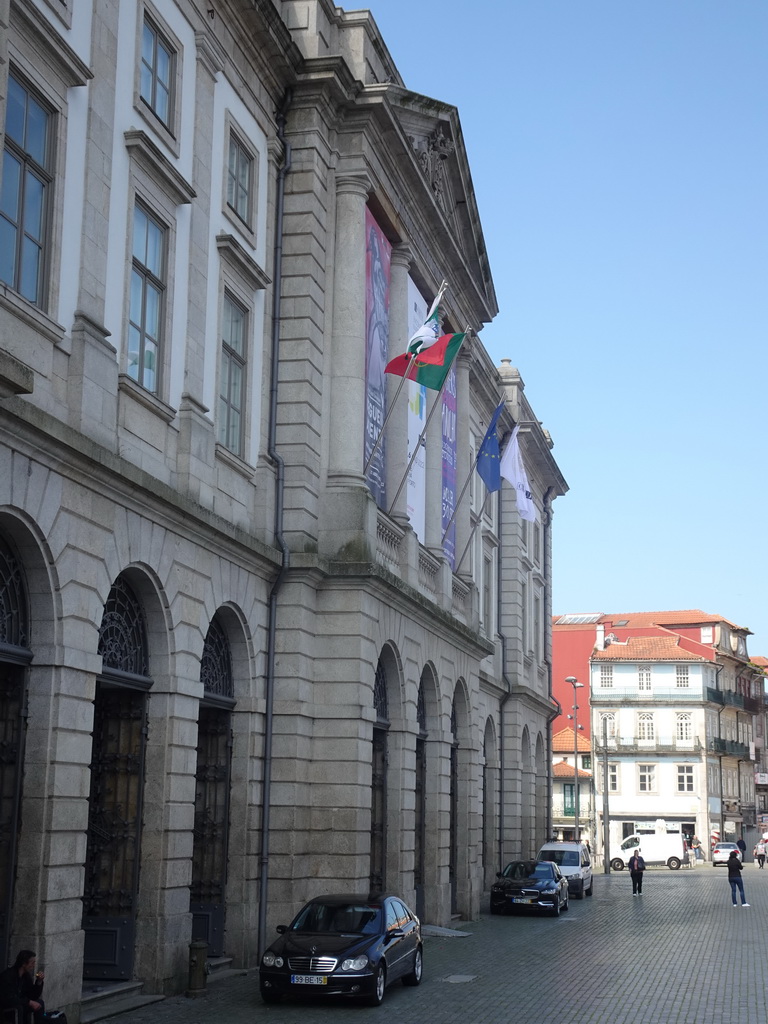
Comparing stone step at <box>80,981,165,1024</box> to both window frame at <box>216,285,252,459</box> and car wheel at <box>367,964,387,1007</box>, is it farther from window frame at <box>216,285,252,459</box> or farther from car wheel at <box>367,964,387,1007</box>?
window frame at <box>216,285,252,459</box>

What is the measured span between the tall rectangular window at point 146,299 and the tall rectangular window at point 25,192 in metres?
2.67

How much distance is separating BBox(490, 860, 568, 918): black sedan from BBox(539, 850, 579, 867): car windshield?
7.97 metres

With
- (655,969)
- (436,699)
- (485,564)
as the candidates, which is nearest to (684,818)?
(485,564)

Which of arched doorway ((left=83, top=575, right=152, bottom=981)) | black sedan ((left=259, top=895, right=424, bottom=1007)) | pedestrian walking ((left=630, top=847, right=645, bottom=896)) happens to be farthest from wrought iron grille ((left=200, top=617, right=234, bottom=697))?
pedestrian walking ((left=630, top=847, right=645, bottom=896))

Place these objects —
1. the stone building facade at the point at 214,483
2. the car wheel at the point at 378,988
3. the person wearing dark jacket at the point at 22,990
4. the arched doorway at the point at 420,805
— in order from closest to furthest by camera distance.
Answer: the person wearing dark jacket at the point at 22,990
the stone building facade at the point at 214,483
the car wheel at the point at 378,988
the arched doorway at the point at 420,805

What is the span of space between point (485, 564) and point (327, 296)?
20.8m

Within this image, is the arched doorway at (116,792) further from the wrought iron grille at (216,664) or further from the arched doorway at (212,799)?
the arched doorway at (212,799)

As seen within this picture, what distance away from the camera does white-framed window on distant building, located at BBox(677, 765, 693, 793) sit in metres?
93.6

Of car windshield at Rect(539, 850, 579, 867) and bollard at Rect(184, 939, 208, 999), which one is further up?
car windshield at Rect(539, 850, 579, 867)

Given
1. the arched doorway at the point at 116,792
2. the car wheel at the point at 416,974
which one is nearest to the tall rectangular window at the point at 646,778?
the car wheel at the point at 416,974

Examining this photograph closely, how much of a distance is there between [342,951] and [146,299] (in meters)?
9.77

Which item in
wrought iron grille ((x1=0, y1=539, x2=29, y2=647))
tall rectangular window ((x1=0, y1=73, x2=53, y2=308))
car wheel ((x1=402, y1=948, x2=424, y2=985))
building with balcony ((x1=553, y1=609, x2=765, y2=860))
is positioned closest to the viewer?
tall rectangular window ((x1=0, y1=73, x2=53, y2=308))

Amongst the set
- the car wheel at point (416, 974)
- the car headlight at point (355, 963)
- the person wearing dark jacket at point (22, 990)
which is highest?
the person wearing dark jacket at point (22, 990)

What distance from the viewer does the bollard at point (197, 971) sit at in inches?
766
